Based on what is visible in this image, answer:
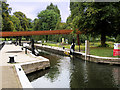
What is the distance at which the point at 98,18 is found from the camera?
25.3m

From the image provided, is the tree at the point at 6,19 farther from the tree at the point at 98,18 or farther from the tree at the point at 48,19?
the tree at the point at 98,18

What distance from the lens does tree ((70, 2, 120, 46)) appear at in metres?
24.7

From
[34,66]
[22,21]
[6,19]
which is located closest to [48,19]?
[6,19]

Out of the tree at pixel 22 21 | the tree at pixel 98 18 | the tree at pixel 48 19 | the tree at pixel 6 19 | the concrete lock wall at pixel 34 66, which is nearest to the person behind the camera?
the concrete lock wall at pixel 34 66

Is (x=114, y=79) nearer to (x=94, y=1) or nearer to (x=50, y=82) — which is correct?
(x=50, y=82)

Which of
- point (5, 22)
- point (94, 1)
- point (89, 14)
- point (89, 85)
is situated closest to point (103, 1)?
point (94, 1)

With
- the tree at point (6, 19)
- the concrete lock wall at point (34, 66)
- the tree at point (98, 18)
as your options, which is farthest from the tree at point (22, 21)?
the concrete lock wall at point (34, 66)

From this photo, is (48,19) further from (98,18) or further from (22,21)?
(98,18)

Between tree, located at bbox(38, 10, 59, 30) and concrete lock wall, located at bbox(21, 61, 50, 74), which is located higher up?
tree, located at bbox(38, 10, 59, 30)

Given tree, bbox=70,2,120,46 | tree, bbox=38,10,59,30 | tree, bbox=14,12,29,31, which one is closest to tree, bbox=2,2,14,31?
tree, bbox=38,10,59,30

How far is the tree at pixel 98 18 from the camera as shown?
24656 mm

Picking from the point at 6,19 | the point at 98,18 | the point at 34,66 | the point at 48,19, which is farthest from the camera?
the point at 48,19

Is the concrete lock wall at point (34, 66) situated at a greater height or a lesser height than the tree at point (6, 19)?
lesser

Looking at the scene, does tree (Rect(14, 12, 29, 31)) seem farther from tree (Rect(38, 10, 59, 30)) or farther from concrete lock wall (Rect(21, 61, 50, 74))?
concrete lock wall (Rect(21, 61, 50, 74))
